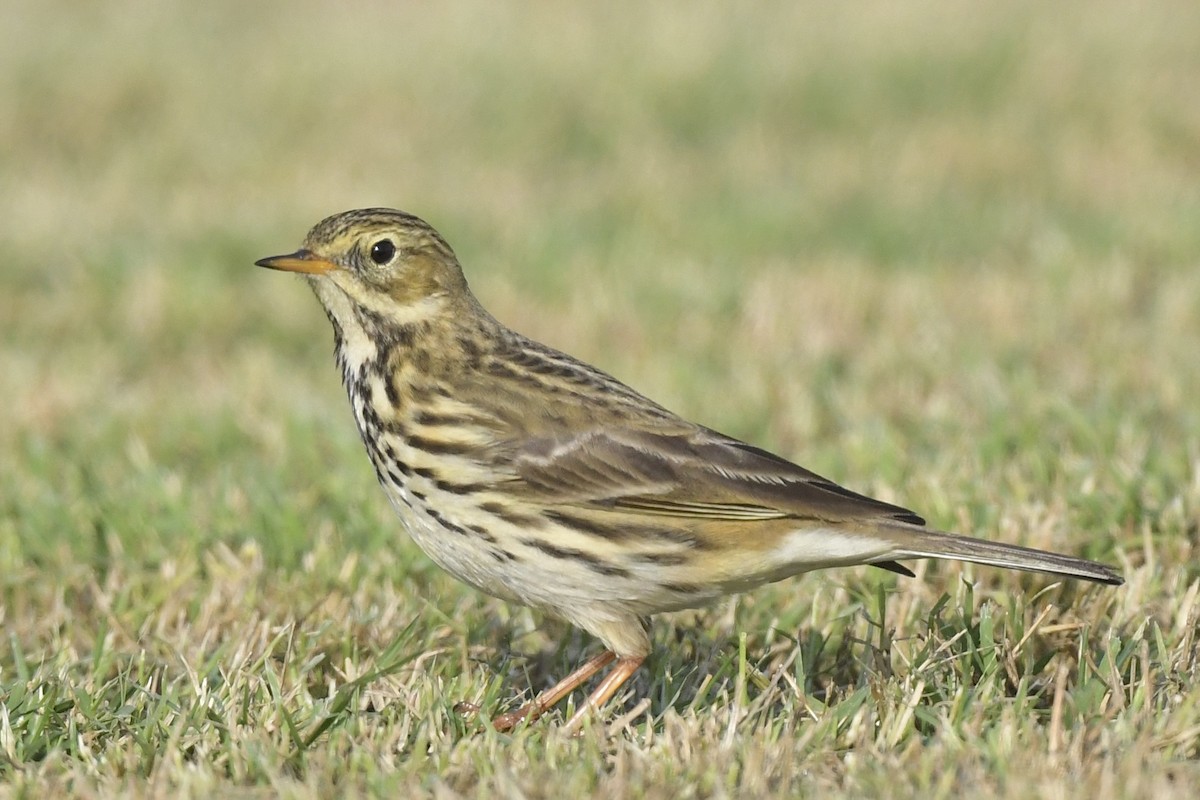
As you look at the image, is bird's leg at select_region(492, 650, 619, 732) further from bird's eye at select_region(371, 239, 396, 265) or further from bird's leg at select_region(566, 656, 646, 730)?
bird's eye at select_region(371, 239, 396, 265)

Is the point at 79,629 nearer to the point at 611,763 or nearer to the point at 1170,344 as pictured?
the point at 611,763

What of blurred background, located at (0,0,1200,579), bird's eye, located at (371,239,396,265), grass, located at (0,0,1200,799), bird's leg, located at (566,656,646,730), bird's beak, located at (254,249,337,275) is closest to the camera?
grass, located at (0,0,1200,799)

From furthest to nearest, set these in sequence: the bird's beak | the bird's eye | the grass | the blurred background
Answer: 1. the blurred background
2. the bird's eye
3. the bird's beak
4. the grass

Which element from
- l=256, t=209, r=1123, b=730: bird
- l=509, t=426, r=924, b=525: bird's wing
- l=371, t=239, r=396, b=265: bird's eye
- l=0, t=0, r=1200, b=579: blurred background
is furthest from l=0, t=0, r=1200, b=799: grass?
l=371, t=239, r=396, b=265: bird's eye

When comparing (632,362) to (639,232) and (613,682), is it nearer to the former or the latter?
(639,232)

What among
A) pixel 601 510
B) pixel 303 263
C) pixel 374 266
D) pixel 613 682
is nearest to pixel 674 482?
pixel 601 510

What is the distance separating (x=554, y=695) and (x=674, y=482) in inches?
24.4

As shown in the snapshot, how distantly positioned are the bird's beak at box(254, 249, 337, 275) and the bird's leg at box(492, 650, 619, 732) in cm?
128

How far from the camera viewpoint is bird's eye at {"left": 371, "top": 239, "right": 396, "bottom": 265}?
4.58m

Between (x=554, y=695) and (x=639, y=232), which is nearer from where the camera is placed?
(x=554, y=695)

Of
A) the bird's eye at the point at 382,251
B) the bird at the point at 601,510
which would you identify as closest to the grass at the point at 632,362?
the bird at the point at 601,510

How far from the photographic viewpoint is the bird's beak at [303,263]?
4477 millimetres

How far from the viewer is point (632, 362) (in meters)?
8.40

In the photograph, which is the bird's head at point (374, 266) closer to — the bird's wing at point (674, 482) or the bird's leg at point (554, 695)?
the bird's wing at point (674, 482)
